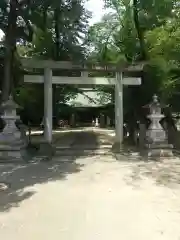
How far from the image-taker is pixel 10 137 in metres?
13.1

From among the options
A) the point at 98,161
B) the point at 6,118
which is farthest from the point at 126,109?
the point at 6,118

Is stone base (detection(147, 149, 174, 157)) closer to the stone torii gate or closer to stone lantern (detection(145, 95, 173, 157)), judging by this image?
stone lantern (detection(145, 95, 173, 157))

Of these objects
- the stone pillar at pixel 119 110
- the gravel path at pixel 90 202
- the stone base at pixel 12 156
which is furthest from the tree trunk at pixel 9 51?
the stone pillar at pixel 119 110

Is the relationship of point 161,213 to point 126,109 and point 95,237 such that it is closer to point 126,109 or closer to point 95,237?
point 95,237

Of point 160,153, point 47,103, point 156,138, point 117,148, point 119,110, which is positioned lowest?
point 160,153

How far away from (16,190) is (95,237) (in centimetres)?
365

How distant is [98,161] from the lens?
12773mm

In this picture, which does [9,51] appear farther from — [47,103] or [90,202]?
[90,202]

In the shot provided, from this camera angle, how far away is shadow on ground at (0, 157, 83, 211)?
7.44 meters

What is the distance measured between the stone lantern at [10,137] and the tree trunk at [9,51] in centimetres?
75

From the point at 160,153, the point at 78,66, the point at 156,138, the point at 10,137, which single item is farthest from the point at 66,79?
the point at 160,153

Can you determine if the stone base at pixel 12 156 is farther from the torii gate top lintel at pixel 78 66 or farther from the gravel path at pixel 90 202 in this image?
the torii gate top lintel at pixel 78 66

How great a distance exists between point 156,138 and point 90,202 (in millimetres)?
7592

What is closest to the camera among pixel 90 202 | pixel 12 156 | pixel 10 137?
pixel 90 202
